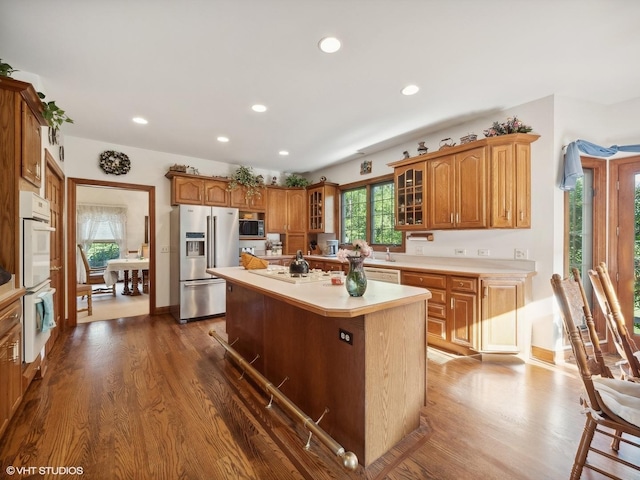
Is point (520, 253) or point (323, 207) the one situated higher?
point (323, 207)

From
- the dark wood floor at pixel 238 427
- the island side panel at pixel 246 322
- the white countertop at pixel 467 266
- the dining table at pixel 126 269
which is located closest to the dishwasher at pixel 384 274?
the white countertop at pixel 467 266

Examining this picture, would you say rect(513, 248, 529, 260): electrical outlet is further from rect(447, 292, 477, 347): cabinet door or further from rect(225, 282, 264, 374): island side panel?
rect(225, 282, 264, 374): island side panel

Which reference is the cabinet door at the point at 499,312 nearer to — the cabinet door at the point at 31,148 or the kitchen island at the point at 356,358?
the kitchen island at the point at 356,358

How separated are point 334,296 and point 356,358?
1.22 ft

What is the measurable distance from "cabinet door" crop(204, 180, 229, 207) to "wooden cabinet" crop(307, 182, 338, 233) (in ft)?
5.53

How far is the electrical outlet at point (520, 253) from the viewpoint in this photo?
10.1 ft

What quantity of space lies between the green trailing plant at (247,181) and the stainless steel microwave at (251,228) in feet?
1.50

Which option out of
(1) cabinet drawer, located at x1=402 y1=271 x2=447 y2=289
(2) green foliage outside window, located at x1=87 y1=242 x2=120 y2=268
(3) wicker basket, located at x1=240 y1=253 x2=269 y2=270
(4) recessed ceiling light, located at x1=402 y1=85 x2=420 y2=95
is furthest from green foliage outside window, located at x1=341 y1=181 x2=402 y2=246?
(2) green foliage outside window, located at x1=87 y1=242 x2=120 y2=268

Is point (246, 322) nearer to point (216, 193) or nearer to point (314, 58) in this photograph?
point (314, 58)

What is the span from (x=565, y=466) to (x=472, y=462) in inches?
19.3

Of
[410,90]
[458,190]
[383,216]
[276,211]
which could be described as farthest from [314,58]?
[276,211]

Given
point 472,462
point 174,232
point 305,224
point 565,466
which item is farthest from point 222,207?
point 565,466

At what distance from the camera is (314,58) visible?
2.29 metres

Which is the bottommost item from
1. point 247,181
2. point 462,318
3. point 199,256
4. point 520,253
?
point 462,318
